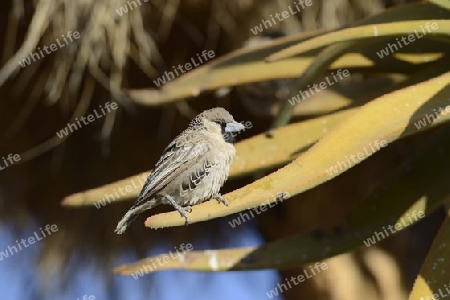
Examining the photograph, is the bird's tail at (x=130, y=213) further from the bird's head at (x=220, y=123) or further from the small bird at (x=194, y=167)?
the bird's head at (x=220, y=123)

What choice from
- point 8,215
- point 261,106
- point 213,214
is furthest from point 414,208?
point 8,215

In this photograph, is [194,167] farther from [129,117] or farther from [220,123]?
[129,117]

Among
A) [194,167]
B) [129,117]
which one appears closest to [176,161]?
[194,167]

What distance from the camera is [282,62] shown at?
1.51 meters

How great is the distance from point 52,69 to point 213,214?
46.6 inches

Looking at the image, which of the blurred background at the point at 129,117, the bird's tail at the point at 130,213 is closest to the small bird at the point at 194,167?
the bird's tail at the point at 130,213

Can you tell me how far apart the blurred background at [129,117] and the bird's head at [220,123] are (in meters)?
0.53

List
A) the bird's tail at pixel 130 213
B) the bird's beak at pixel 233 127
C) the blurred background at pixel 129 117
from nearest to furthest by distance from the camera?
1. the bird's tail at pixel 130 213
2. the bird's beak at pixel 233 127
3. the blurred background at pixel 129 117

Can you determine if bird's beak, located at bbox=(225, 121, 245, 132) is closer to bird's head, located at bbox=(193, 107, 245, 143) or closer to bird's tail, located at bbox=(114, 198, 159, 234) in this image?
bird's head, located at bbox=(193, 107, 245, 143)

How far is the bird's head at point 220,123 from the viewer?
1267mm

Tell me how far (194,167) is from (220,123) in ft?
0.28

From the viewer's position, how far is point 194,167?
1276mm

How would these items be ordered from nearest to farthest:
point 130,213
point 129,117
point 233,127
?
point 130,213, point 233,127, point 129,117

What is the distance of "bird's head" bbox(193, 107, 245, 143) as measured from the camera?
1267mm
